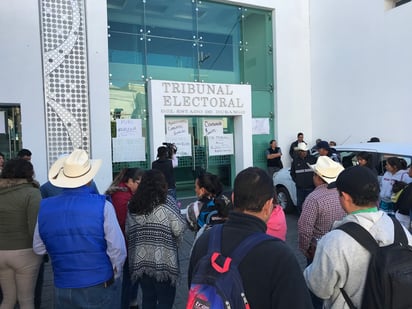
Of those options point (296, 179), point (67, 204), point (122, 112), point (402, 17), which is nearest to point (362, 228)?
point (67, 204)

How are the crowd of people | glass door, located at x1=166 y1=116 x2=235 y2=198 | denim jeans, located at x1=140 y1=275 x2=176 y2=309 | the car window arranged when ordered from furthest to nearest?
glass door, located at x1=166 y1=116 x2=235 y2=198, the car window, denim jeans, located at x1=140 y1=275 x2=176 y2=309, the crowd of people

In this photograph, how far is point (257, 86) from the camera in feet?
41.0

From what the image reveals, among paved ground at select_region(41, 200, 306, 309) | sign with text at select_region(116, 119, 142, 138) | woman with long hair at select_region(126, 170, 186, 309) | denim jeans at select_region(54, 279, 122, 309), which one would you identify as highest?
sign with text at select_region(116, 119, 142, 138)

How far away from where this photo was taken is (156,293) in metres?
3.12

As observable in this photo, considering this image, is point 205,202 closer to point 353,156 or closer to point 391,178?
point 391,178

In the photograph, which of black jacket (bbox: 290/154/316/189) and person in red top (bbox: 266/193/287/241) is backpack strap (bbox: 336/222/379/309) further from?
black jacket (bbox: 290/154/316/189)

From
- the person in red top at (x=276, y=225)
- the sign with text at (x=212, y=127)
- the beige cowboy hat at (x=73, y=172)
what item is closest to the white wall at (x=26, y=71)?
the sign with text at (x=212, y=127)

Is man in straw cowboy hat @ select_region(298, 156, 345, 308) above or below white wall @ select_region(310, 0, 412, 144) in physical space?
below

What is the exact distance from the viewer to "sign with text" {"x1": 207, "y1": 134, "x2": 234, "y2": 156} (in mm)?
11359

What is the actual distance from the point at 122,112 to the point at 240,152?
13.0 ft

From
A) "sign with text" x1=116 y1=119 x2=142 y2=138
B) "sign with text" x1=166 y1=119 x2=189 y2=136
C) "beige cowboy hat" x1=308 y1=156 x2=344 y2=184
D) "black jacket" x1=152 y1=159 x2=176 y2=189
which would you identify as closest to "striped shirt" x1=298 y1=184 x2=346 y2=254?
"beige cowboy hat" x1=308 y1=156 x2=344 y2=184

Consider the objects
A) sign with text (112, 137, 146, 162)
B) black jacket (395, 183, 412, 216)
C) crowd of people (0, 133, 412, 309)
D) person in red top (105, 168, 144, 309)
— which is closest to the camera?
crowd of people (0, 133, 412, 309)

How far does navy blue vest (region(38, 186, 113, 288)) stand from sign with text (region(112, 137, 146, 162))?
292 inches

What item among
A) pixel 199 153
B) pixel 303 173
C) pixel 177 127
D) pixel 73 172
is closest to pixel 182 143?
pixel 177 127
